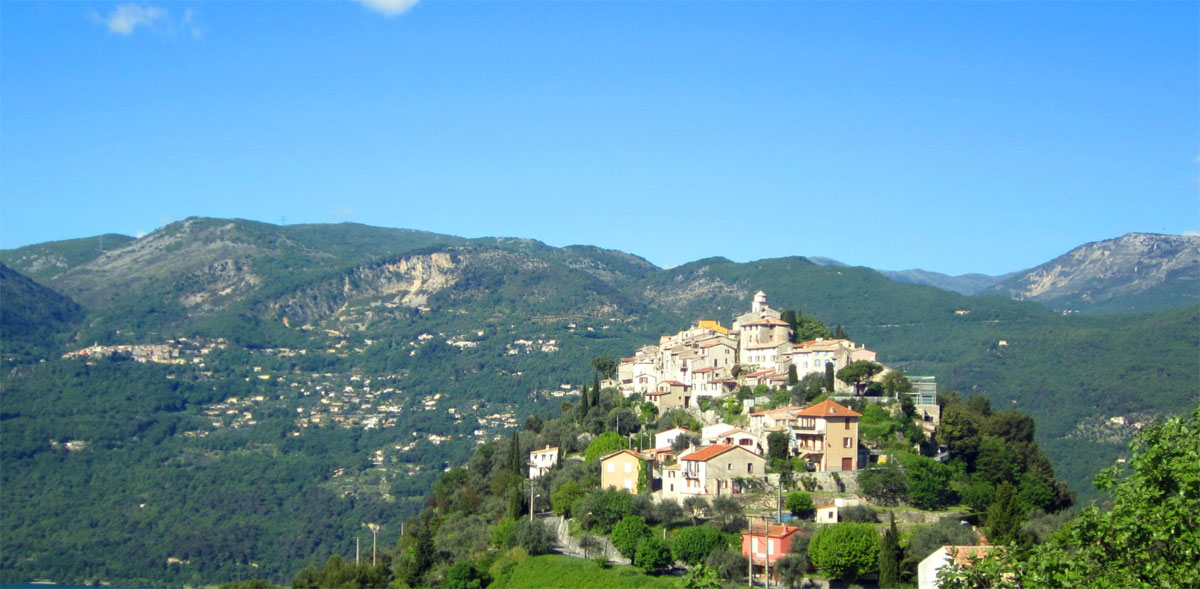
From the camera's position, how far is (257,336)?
18338 cm

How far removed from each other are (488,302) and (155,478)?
2740 inches

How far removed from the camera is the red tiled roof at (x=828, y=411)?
50812mm

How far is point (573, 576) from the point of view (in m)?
43.5

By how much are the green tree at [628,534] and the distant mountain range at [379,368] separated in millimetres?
43429

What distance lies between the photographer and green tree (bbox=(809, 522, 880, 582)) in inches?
1593

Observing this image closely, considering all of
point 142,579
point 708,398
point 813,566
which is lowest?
point 142,579

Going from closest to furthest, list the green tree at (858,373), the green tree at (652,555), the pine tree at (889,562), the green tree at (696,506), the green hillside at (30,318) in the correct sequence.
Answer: the pine tree at (889,562)
the green tree at (652,555)
the green tree at (696,506)
the green tree at (858,373)
the green hillside at (30,318)

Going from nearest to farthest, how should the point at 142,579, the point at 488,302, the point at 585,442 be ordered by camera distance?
1. the point at 585,442
2. the point at 142,579
3. the point at 488,302

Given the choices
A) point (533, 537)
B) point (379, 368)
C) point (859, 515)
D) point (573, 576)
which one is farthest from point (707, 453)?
point (379, 368)

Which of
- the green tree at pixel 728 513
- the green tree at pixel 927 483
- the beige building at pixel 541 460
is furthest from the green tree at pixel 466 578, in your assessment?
the green tree at pixel 927 483

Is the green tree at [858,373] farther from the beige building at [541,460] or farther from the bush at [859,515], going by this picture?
the beige building at [541,460]

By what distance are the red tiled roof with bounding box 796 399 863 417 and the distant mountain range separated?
112 feet

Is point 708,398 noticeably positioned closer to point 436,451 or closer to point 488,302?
point 436,451

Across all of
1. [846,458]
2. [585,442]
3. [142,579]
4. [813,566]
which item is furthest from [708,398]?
[142,579]
